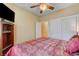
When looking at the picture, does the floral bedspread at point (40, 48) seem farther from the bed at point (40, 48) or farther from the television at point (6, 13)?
the television at point (6, 13)

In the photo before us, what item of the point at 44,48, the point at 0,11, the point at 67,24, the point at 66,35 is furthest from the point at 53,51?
the point at 0,11

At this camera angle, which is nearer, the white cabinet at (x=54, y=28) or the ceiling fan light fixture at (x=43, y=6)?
the ceiling fan light fixture at (x=43, y=6)

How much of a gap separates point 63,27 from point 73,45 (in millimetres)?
217

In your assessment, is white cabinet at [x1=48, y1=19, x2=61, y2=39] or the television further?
white cabinet at [x1=48, y1=19, x2=61, y2=39]

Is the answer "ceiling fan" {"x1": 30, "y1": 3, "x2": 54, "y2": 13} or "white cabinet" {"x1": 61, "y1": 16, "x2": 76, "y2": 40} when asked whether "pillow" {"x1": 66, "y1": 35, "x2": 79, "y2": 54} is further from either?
"ceiling fan" {"x1": 30, "y1": 3, "x2": 54, "y2": 13}

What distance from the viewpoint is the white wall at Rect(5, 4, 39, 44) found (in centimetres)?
98

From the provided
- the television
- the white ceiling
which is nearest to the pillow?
the white ceiling

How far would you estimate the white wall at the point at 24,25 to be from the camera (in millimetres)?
979

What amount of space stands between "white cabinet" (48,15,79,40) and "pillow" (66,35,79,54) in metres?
0.04

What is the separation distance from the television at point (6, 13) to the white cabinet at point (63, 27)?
0.41 metres

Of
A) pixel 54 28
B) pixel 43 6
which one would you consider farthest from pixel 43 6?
pixel 54 28

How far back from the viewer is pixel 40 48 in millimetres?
992

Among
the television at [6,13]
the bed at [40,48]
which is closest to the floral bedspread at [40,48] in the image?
the bed at [40,48]

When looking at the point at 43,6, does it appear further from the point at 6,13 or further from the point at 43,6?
the point at 6,13
